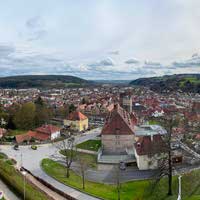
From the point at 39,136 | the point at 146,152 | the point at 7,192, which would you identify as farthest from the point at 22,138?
the point at 7,192

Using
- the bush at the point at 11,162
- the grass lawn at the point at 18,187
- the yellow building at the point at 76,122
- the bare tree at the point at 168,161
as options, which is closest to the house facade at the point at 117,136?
the bush at the point at 11,162

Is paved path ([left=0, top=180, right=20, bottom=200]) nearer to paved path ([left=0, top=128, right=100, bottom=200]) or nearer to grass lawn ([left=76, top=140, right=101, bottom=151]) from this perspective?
paved path ([left=0, top=128, right=100, bottom=200])

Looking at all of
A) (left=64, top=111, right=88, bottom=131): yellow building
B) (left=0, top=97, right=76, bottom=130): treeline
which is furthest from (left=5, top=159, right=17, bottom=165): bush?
(left=64, top=111, right=88, bottom=131): yellow building

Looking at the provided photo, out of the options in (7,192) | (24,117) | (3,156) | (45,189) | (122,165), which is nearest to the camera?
(7,192)

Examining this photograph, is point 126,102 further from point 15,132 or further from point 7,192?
point 7,192

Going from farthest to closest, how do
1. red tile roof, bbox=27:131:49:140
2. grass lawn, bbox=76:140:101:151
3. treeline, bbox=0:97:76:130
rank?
treeline, bbox=0:97:76:130 < red tile roof, bbox=27:131:49:140 < grass lawn, bbox=76:140:101:151

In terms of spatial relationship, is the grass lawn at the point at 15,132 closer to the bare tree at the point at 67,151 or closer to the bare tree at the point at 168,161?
the bare tree at the point at 67,151
